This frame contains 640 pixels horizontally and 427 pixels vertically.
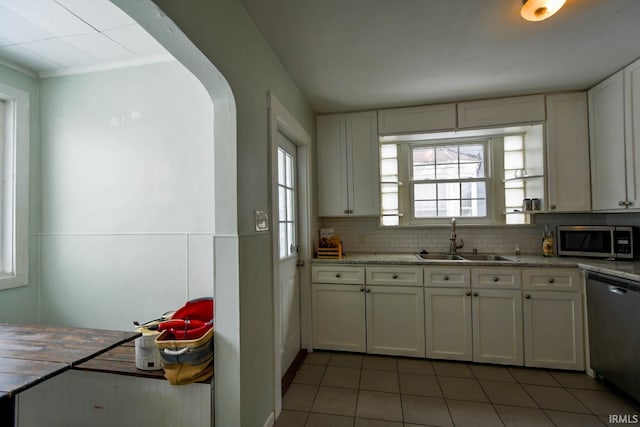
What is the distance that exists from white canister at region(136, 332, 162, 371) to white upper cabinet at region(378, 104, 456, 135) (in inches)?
101

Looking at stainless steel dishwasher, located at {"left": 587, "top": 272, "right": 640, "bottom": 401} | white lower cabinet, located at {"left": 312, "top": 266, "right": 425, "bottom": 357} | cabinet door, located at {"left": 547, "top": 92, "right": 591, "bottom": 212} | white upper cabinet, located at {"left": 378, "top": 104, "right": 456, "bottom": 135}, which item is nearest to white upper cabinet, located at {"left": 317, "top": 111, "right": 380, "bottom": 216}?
white upper cabinet, located at {"left": 378, "top": 104, "right": 456, "bottom": 135}

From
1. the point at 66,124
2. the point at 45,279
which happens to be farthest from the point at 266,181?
the point at 45,279

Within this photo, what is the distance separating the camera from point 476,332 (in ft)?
8.03

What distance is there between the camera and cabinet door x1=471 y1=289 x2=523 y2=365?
2377 mm

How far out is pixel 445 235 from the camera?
3090 millimetres

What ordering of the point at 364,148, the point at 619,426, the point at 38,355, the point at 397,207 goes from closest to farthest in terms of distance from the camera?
the point at 38,355, the point at 619,426, the point at 364,148, the point at 397,207

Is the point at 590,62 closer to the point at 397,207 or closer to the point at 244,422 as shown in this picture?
the point at 397,207

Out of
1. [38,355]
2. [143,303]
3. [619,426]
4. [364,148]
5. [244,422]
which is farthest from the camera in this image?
[364,148]

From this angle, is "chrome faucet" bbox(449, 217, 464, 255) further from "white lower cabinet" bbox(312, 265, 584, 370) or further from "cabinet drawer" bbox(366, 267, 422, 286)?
"cabinet drawer" bbox(366, 267, 422, 286)

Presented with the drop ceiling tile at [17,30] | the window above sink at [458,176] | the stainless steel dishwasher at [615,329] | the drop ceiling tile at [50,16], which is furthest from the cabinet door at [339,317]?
the drop ceiling tile at [17,30]

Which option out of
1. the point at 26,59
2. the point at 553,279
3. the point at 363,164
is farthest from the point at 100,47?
the point at 553,279

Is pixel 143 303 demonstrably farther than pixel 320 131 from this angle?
No

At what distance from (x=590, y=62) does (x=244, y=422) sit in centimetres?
332

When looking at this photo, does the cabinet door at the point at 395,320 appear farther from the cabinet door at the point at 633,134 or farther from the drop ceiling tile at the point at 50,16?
the drop ceiling tile at the point at 50,16
